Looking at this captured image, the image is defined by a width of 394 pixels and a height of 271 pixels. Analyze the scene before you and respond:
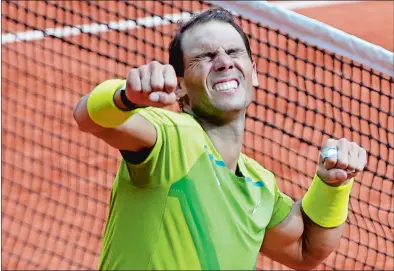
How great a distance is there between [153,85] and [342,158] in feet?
2.25

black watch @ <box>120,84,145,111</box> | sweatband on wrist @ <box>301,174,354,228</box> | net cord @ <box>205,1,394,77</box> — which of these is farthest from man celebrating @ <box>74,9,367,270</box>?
net cord @ <box>205,1,394,77</box>

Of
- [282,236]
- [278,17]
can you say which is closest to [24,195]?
A: [278,17]

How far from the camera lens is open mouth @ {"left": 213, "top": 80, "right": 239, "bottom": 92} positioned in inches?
118

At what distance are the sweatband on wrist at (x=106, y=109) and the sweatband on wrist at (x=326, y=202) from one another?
768 mm

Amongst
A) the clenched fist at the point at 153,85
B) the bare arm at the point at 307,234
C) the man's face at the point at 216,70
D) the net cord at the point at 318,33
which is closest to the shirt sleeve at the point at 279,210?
the bare arm at the point at 307,234

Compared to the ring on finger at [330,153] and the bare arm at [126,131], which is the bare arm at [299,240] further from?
the bare arm at [126,131]

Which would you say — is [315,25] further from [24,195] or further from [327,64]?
[327,64]

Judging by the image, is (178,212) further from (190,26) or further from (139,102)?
(190,26)

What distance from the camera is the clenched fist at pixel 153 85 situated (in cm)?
256

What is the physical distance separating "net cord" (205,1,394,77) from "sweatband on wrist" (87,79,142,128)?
1757mm

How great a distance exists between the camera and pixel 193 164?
2.95m

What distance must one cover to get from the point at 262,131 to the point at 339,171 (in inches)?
182

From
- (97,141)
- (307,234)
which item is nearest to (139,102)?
(307,234)

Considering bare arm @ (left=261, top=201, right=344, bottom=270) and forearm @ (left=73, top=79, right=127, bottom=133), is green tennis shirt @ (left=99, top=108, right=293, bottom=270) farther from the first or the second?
bare arm @ (left=261, top=201, right=344, bottom=270)
